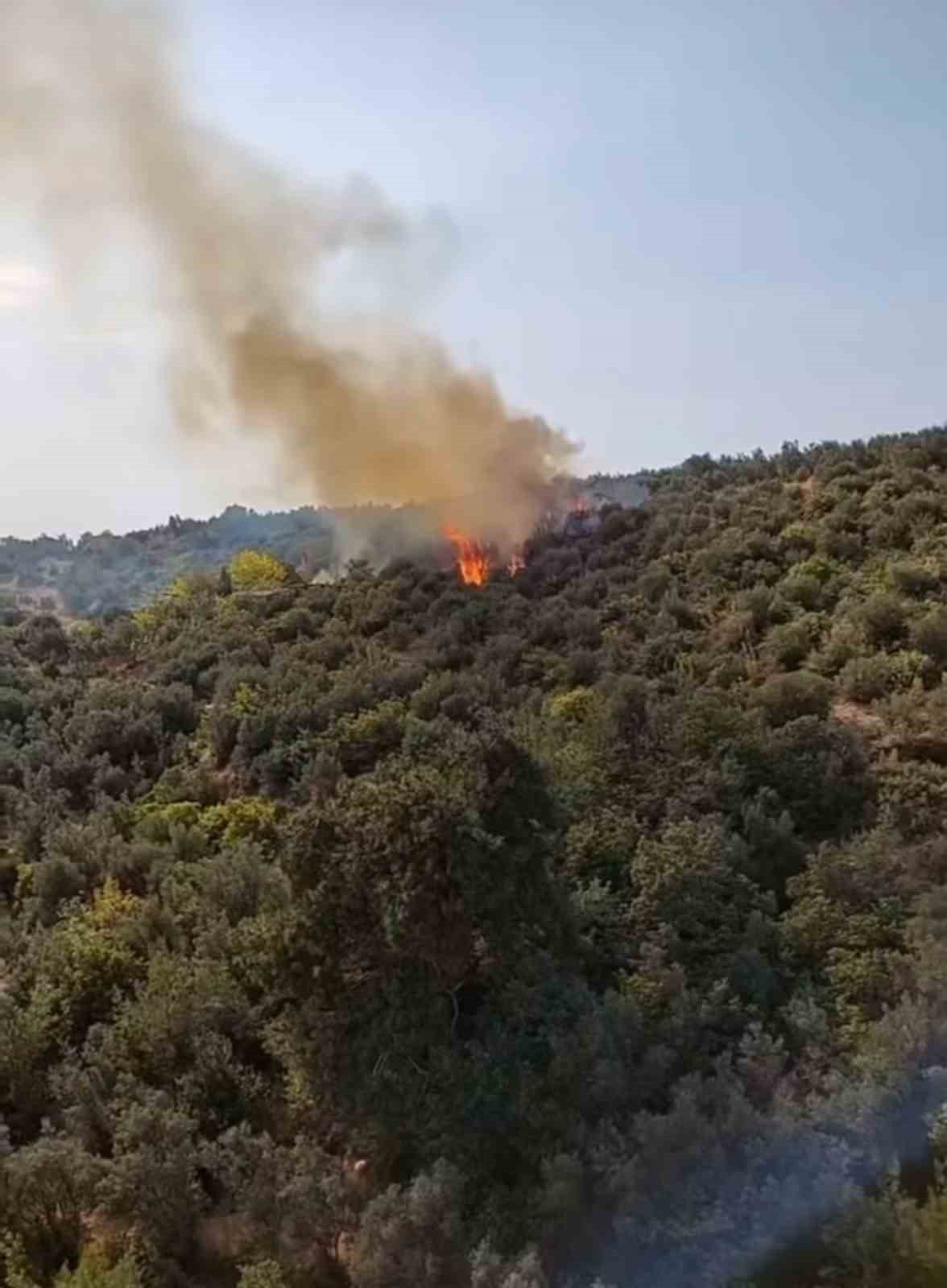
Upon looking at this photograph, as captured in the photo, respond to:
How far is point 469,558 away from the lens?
1081 inches

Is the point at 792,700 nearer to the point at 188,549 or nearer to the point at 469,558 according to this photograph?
the point at 469,558

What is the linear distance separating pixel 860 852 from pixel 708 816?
1716mm

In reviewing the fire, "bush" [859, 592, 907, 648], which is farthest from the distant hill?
"bush" [859, 592, 907, 648]

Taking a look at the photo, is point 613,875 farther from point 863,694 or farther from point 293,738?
point 293,738

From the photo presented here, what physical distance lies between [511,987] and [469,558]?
18.4 m

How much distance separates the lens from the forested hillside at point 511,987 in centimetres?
755

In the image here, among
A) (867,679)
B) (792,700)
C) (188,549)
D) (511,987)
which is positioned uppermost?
(188,549)

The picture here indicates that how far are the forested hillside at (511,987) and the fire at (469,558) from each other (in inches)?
303

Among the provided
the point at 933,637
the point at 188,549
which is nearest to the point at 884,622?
the point at 933,637

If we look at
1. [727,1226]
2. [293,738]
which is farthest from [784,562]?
[727,1226]

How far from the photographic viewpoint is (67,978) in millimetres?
11945

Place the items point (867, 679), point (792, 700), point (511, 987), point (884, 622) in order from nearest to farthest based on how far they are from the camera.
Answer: point (511, 987), point (792, 700), point (867, 679), point (884, 622)

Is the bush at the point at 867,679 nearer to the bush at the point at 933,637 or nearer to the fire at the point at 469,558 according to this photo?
the bush at the point at 933,637

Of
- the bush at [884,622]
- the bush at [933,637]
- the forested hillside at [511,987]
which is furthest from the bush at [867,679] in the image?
the bush at [884,622]
